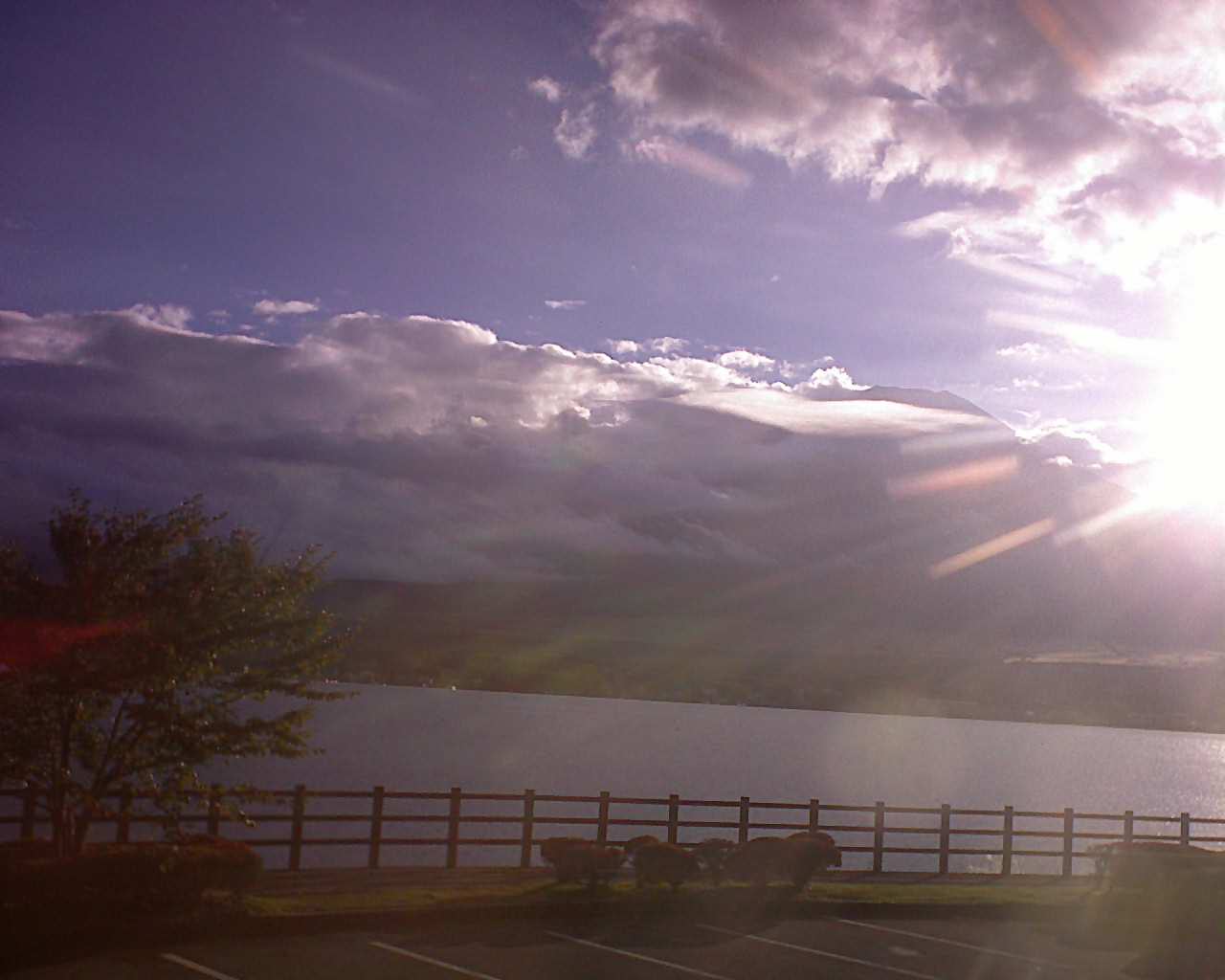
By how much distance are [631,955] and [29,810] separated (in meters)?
8.37

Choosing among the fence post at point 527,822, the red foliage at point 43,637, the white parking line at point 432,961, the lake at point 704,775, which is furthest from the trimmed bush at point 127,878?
the lake at point 704,775

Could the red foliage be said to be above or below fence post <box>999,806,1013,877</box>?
above

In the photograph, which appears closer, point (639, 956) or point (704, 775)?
point (639, 956)

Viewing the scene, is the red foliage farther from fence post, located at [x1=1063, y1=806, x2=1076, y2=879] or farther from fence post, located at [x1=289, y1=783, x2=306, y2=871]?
fence post, located at [x1=1063, y1=806, x2=1076, y2=879]

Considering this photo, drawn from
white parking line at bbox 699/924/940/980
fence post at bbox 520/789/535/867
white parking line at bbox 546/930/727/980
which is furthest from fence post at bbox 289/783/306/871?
white parking line at bbox 699/924/940/980

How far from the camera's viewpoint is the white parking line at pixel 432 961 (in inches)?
546

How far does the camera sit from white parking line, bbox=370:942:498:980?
13.9 metres

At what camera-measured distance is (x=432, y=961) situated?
1448cm

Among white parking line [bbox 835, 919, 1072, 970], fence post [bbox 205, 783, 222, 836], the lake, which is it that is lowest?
the lake

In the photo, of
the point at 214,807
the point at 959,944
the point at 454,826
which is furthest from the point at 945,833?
the point at 214,807

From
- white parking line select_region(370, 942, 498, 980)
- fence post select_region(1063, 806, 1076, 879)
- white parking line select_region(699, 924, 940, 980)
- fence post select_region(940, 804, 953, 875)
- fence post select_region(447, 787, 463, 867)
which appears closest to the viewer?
white parking line select_region(370, 942, 498, 980)

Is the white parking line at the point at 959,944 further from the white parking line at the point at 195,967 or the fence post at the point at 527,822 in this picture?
the white parking line at the point at 195,967

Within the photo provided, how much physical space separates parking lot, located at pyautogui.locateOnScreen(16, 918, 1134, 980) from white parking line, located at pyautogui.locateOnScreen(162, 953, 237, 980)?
11 mm

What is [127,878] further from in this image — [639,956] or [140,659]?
[639,956]
